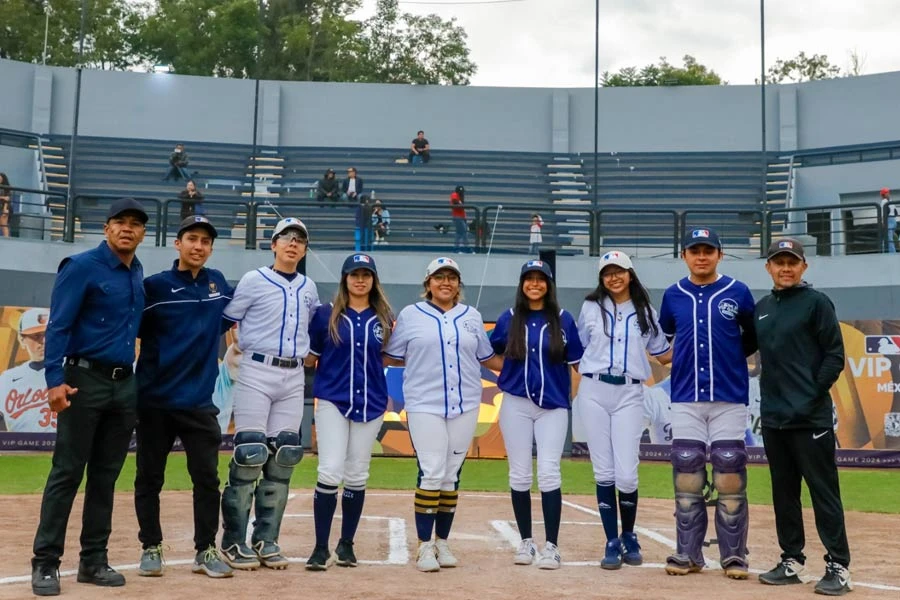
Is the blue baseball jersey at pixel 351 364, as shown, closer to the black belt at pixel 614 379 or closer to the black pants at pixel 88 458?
the black pants at pixel 88 458

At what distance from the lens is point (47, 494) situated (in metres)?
6.15

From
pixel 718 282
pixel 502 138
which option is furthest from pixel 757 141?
pixel 718 282

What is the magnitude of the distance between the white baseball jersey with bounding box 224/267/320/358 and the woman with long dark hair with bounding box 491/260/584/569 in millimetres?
1505

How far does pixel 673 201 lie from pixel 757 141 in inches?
189

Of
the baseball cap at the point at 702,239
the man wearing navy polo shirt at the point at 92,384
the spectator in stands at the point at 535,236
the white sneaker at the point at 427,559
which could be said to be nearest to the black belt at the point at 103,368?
the man wearing navy polo shirt at the point at 92,384

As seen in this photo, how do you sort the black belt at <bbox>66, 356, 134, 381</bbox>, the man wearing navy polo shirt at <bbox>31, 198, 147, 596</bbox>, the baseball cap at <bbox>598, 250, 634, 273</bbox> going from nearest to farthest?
1. the man wearing navy polo shirt at <bbox>31, 198, 147, 596</bbox>
2. the black belt at <bbox>66, 356, 134, 381</bbox>
3. the baseball cap at <bbox>598, 250, 634, 273</bbox>

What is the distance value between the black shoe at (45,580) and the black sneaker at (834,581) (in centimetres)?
454

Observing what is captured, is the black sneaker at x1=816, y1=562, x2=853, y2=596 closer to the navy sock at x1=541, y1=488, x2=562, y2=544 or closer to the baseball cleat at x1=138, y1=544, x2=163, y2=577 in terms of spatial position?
the navy sock at x1=541, y1=488, x2=562, y2=544

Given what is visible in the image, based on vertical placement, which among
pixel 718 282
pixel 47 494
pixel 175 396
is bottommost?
pixel 47 494

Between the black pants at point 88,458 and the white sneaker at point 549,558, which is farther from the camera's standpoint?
the white sneaker at point 549,558

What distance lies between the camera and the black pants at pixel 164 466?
6.62m

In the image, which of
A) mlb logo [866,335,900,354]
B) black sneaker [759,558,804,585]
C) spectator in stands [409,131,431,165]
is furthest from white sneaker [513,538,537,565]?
spectator in stands [409,131,431,165]

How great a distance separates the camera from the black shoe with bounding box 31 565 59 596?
5.82 meters

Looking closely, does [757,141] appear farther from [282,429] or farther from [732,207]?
[282,429]
